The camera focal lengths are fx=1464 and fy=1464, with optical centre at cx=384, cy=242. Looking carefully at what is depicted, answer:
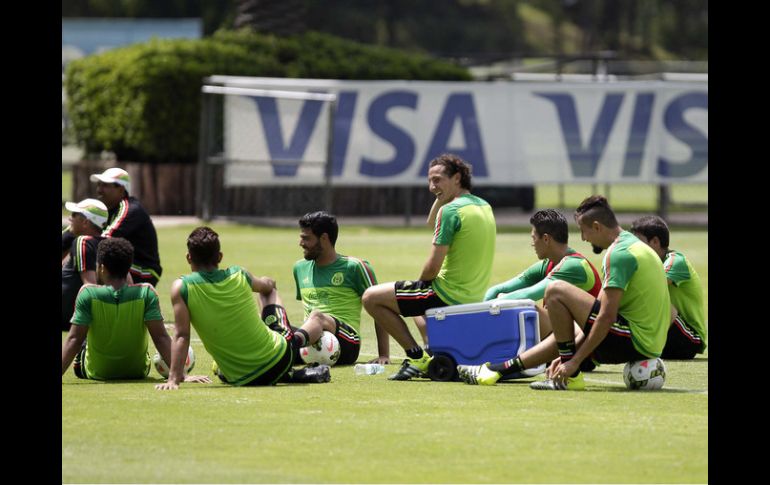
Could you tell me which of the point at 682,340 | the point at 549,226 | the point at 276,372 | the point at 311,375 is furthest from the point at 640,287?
the point at 276,372

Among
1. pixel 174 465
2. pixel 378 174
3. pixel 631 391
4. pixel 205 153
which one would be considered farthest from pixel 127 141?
pixel 174 465

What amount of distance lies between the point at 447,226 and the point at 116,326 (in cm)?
238

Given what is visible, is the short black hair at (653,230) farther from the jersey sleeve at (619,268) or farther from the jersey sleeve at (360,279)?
the jersey sleeve at (360,279)

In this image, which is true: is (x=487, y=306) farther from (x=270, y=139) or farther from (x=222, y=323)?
(x=270, y=139)

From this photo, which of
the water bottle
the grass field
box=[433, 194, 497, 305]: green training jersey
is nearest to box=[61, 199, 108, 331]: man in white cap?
the grass field

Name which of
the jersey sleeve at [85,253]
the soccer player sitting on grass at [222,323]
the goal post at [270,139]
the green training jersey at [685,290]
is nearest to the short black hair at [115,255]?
the soccer player sitting on grass at [222,323]

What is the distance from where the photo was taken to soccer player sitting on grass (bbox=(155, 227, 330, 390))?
9.51 metres

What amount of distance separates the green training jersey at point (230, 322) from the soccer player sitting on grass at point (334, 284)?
4.55ft

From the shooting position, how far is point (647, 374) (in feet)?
31.7

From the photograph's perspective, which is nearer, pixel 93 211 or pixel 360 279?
pixel 360 279

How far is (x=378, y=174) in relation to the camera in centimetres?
2609

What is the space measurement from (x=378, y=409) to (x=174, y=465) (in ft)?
6.45

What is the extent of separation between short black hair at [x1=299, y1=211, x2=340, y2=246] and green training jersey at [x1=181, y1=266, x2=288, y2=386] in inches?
52.6
